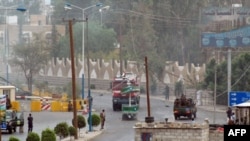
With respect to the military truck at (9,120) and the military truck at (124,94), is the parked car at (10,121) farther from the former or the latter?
the military truck at (124,94)

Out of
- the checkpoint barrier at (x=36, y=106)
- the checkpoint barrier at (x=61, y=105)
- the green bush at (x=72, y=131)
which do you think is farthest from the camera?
the checkpoint barrier at (x=36, y=106)

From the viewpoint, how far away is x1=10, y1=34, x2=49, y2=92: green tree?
102963mm

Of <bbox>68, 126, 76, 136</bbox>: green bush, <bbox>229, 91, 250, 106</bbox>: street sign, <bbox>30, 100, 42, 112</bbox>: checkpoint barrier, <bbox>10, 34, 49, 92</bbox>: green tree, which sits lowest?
<bbox>68, 126, 76, 136</bbox>: green bush

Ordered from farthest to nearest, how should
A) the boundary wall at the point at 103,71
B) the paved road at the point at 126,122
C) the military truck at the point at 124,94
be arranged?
the boundary wall at the point at 103,71 → the military truck at the point at 124,94 → the paved road at the point at 126,122

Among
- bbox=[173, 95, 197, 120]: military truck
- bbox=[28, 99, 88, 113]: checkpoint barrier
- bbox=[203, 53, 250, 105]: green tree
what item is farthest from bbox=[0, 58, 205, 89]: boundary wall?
bbox=[173, 95, 197, 120]: military truck

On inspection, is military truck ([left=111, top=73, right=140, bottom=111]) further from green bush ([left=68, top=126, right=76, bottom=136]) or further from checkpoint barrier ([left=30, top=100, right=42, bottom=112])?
green bush ([left=68, top=126, right=76, bottom=136])

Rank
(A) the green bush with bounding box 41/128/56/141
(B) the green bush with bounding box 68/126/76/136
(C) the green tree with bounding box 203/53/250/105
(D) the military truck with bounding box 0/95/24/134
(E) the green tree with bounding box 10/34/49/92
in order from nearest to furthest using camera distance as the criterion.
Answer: (A) the green bush with bounding box 41/128/56/141
(B) the green bush with bounding box 68/126/76/136
(D) the military truck with bounding box 0/95/24/134
(C) the green tree with bounding box 203/53/250/105
(E) the green tree with bounding box 10/34/49/92

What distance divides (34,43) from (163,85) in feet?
48.3

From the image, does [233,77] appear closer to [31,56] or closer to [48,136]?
[31,56]

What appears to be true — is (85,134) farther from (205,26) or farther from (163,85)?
(163,85)

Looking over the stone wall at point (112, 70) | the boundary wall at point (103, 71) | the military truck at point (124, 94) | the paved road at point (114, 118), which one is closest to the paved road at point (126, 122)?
the paved road at point (114, 118)

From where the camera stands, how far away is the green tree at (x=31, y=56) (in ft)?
338

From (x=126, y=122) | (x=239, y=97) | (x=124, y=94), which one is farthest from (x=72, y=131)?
(x=124, y=94)

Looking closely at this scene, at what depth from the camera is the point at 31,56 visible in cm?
10388
